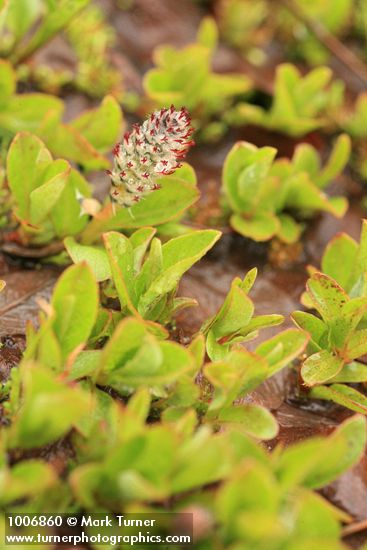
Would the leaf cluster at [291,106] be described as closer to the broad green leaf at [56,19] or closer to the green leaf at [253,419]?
the broad green leaf at [56,19]

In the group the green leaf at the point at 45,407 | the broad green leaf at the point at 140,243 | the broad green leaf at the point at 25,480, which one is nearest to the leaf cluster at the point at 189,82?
the broad green leaf at the point at 140,243

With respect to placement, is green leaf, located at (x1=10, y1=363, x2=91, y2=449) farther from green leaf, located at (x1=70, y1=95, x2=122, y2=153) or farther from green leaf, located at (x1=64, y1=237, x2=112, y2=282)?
green leaf, located at (x1=70, y1=95, x2=122, y2=153)

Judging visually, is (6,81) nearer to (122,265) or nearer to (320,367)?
(122,265)

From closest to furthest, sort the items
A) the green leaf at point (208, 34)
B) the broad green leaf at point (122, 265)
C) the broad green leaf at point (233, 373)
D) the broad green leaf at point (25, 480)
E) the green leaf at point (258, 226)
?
the broad green leaf at point (25, 480)
the broad green leaf at point (233, 373)
the broad green leaf at point (122, 265)
the green leaf at point (258, 226)
the green leaf at point (208, 34)

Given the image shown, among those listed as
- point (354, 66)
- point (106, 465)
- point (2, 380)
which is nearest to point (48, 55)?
point (354, 66)

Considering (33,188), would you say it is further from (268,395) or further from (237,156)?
(268,395)

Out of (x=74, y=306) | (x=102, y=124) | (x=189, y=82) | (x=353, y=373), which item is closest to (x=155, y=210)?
(x=102, y=124)

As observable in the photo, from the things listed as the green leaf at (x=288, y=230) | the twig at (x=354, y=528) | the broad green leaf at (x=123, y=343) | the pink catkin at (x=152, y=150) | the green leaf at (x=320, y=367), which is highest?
the pink catkin at (x=152, y=150)

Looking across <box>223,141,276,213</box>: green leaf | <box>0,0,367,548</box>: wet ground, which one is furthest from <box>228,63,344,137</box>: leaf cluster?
<box>223,141,276,213</box>: green leaf
